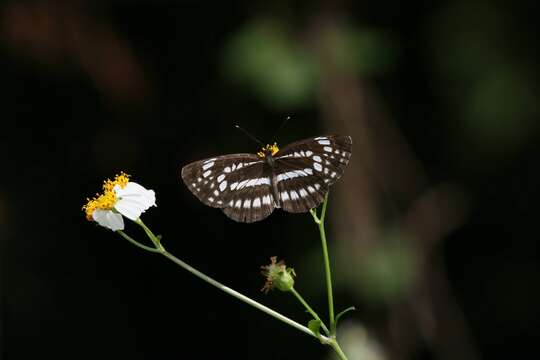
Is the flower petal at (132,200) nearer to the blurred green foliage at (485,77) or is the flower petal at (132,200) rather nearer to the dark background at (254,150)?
the dark background at (254,150)

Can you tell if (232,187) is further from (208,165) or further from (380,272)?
(380,272)

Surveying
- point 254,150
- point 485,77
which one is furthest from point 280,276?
point 485,77

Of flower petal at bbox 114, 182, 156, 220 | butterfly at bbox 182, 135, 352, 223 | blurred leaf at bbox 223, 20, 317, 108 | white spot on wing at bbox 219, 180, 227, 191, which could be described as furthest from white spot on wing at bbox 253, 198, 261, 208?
blurred leaf at bbox 223, 20, 317, 108

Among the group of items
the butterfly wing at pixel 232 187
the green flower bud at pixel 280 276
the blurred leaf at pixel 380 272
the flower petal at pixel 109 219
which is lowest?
the blurred leaf at pixel 380 272

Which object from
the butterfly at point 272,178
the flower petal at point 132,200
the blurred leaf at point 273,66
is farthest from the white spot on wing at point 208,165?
the blurred leaf at point 273,66

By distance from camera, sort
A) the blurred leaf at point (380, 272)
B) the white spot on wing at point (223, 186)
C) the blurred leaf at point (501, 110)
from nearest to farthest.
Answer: the white spot on wing at point (223, 186) < the blurred leaf at point (380, 272) < the blurred leaf at point (501, 110)

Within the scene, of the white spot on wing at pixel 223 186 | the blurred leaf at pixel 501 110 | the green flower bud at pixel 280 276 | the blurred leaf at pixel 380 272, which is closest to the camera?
the green flower bud at pixel 280 276

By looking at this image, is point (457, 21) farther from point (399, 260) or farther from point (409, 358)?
point (409, 358)

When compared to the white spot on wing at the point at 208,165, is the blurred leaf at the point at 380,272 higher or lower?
lower
